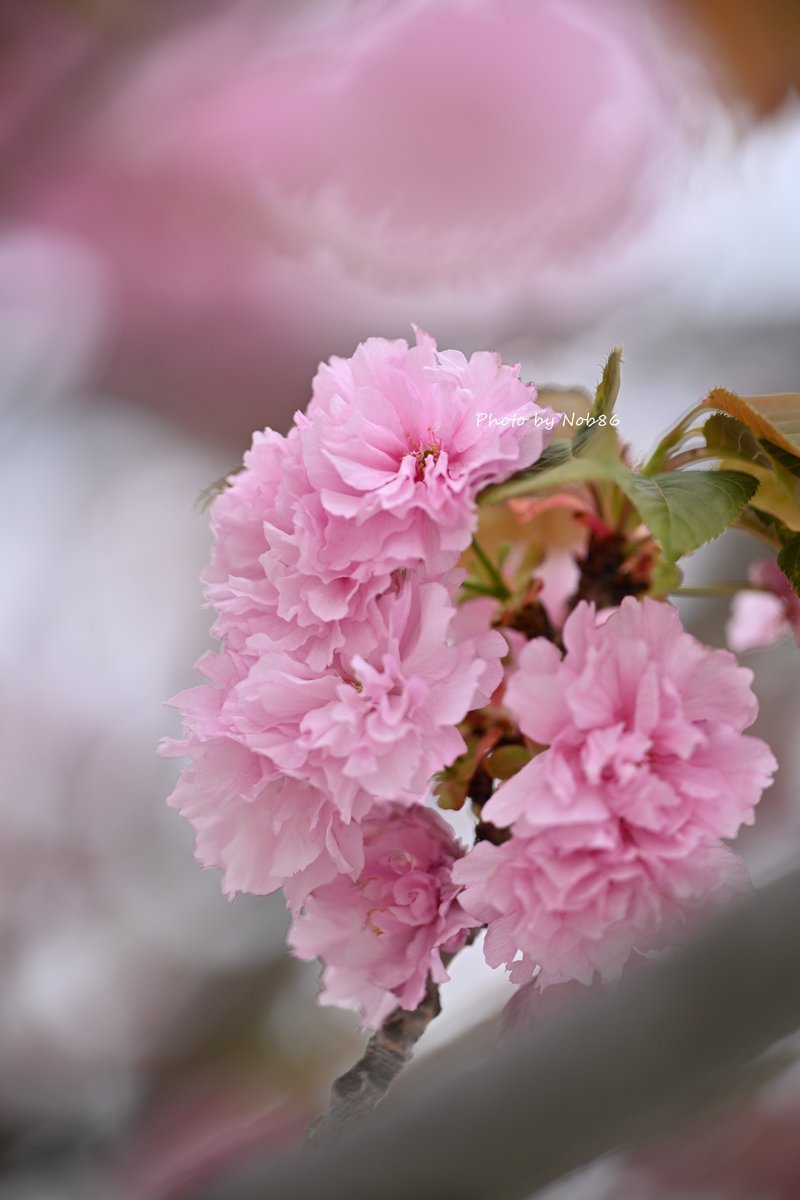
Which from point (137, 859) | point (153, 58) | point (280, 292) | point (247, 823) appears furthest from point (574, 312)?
point (247, 823)

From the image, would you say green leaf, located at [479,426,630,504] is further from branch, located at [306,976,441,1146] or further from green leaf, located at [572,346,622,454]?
branch, located at [306,976,441,1146]

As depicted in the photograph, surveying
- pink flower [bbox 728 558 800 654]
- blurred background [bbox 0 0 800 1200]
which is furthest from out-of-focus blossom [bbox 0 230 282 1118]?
pink flower [bbox 728 558 800 654]

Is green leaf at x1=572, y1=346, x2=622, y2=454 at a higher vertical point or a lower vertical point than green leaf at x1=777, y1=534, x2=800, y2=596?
higher

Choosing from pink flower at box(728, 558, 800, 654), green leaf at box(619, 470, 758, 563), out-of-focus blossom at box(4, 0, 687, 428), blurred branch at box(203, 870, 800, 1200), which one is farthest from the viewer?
out-of-focus blossom at box(4, 0, 687, 428)

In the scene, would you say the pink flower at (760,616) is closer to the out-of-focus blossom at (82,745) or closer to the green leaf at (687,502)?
the green leaf at (687,502)

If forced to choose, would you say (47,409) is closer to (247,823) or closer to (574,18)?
(574,18)

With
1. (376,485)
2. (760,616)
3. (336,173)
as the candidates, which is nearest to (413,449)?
(376,485)

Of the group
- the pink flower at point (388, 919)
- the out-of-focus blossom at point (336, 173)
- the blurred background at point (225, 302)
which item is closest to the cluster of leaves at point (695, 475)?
the pink flower at point (388, 919)
